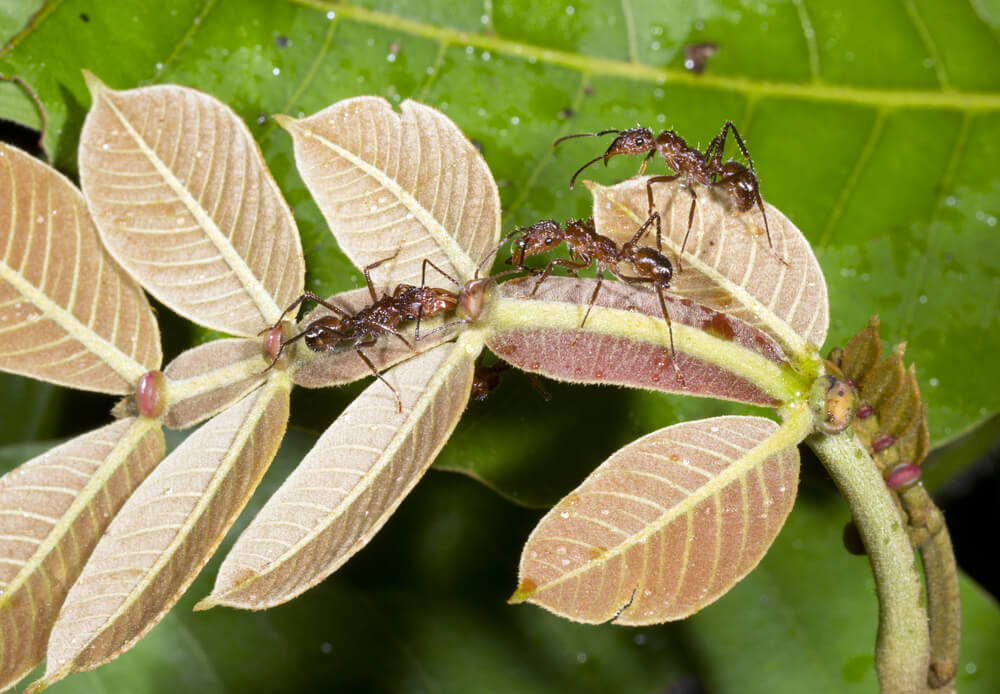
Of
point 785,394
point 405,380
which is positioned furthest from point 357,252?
point 785,394

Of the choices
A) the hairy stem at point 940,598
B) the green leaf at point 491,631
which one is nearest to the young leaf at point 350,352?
the hairy stem at point 940,598

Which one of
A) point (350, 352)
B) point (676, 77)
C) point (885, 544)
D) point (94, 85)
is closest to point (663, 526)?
point (885, 544)

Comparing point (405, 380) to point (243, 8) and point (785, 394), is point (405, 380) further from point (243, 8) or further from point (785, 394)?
point (243, 8)

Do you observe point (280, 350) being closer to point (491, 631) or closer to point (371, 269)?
point (371, 269)

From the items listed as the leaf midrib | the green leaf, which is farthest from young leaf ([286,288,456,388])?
the green leaf

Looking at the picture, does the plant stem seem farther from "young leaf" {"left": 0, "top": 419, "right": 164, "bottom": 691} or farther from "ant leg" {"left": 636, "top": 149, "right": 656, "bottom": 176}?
"young leaf" {"left": 0, "top": 419, "right": 164, "bottom": 691}
